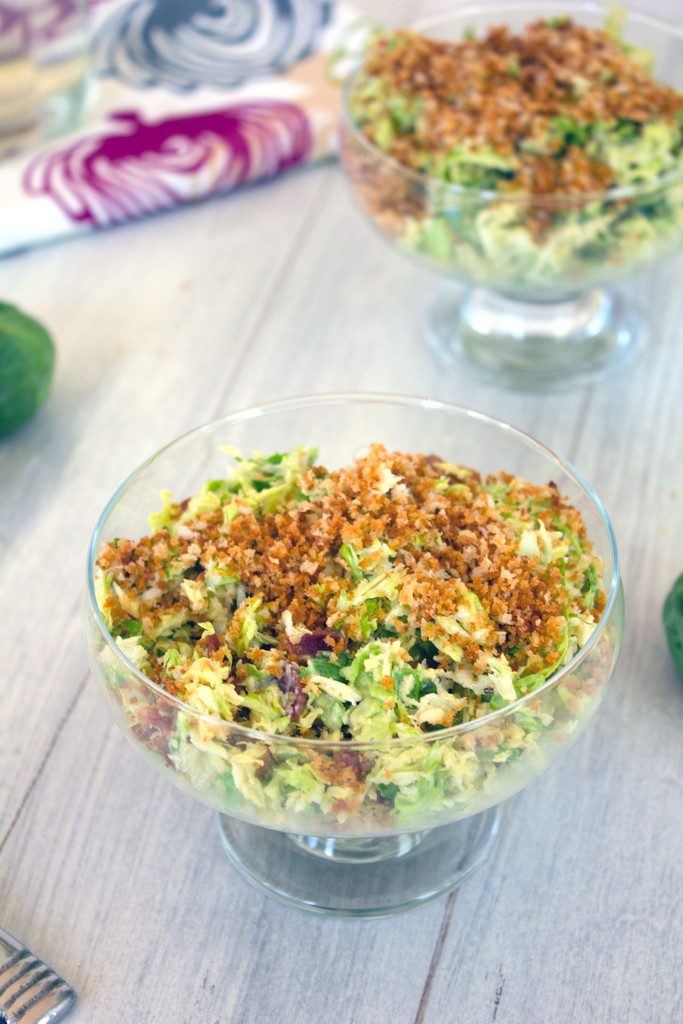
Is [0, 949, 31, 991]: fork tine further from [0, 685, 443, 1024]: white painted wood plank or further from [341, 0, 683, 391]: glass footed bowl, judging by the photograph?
[341, 0, 683, 391]: glass footed bowl

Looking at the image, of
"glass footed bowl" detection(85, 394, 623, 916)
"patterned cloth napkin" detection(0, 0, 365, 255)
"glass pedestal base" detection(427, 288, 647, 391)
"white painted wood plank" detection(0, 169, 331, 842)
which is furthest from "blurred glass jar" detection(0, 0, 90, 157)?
"glass footed bowl" detection(85, 394, 623, 916)

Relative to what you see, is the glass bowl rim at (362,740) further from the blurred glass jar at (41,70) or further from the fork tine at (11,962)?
the blurred glass jar at (41,70)

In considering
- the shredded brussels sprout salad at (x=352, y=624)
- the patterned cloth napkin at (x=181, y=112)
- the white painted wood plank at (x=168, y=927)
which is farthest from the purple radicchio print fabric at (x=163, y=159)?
the white painted wood plank at (x=168, y=927)

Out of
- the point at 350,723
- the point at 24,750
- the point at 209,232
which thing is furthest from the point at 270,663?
the point at 209,232

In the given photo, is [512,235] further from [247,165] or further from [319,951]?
[319,951]

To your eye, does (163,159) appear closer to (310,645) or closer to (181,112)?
(181,112)

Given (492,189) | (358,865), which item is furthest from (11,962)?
(492,189)
